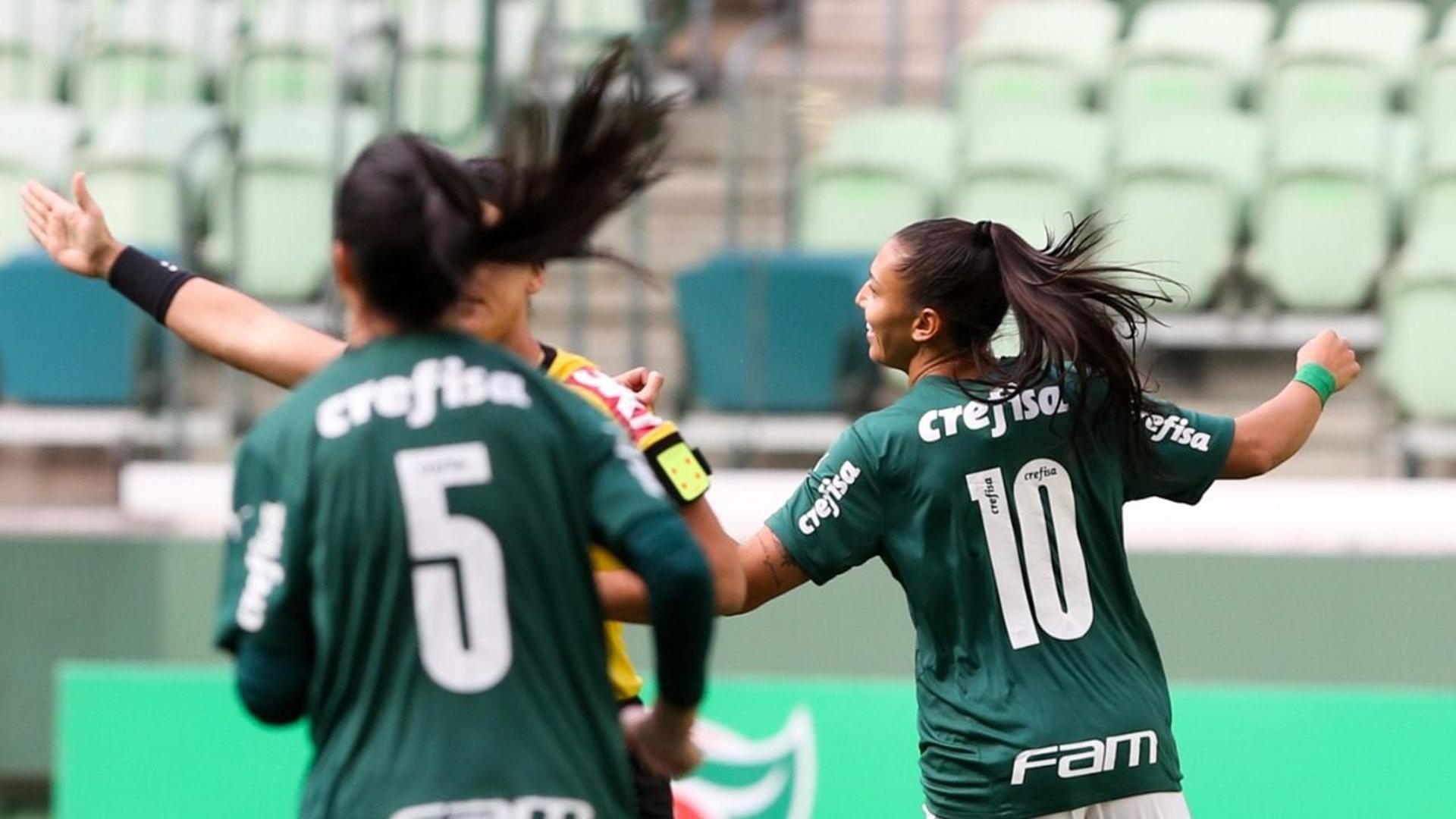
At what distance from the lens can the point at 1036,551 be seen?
10.8ft

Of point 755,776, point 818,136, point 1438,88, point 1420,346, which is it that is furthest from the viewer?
point 1438,88

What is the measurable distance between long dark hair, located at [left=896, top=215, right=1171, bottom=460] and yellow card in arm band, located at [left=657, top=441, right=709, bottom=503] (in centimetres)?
64

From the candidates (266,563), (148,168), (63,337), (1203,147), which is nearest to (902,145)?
(1203,147)

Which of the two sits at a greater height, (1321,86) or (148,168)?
(1321,86)

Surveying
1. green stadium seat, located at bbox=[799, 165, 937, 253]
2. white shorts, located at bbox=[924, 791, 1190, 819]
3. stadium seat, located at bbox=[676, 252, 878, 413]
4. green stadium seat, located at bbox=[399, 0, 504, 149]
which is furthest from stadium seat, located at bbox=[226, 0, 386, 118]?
white shorts, located at bbox=[924, 791, 1190, 819]

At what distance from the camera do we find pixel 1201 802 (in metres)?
5.30

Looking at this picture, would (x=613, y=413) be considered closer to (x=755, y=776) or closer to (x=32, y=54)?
(x=755, y=776)

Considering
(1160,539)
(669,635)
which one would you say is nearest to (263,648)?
(669,635)

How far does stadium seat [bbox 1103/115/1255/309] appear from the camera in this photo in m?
6.73

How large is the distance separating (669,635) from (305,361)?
0.86 metres

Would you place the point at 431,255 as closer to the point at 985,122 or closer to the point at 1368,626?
the point at 1368,626

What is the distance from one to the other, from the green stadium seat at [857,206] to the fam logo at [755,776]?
1.90 meters

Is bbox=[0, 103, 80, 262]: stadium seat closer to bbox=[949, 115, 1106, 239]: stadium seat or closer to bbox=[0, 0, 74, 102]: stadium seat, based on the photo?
bbox=[0, 0, 74, 102]: stadium seat

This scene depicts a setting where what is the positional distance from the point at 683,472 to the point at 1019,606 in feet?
2.25
